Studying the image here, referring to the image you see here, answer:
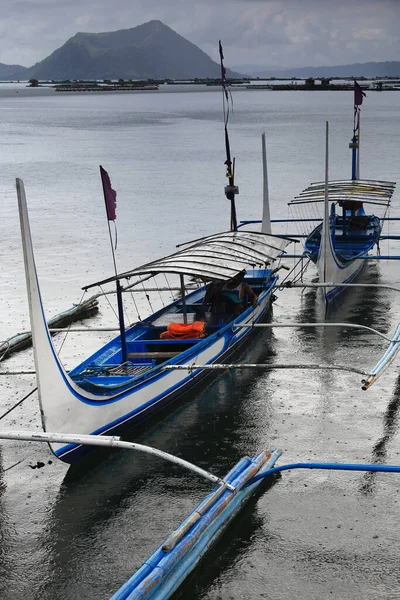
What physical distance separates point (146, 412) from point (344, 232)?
1683cm

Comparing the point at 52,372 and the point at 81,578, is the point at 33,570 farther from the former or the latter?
the point at 52,372

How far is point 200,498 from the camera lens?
44.7 feet

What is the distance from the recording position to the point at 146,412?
→ 16188mm

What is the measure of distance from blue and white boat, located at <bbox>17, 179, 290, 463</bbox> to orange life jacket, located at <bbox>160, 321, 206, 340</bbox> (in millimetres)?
72

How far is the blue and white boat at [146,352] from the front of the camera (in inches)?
508

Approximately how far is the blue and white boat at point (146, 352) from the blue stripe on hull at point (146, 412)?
0.07 feet

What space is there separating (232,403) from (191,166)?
172 feet

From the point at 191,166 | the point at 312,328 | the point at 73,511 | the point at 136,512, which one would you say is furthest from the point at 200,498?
the point at 191,166

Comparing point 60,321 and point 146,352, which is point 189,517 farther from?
point 60,321

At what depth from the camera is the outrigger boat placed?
81.2 ft

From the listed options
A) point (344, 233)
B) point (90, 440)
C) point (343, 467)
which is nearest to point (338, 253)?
point (344, 233)

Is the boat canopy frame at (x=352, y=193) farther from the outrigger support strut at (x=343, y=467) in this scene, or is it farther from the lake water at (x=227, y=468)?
the outrigger support strut at (x=343, y=467)

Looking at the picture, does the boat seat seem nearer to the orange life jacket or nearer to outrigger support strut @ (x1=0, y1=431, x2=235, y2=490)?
the orange life jacket

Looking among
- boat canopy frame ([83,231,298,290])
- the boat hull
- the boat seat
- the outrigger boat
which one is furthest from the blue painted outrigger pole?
the outrigger boat
